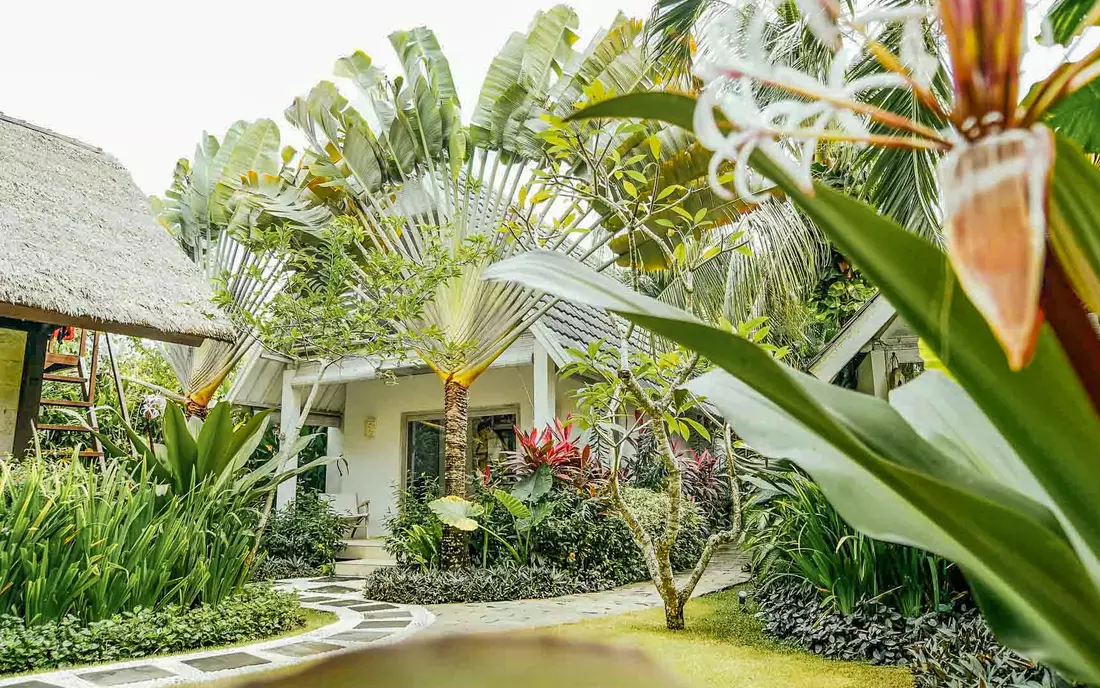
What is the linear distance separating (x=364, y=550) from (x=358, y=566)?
0.73 m

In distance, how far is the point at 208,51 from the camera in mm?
13422

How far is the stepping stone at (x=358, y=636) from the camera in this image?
5.38 m

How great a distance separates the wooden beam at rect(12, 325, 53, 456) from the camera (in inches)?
304

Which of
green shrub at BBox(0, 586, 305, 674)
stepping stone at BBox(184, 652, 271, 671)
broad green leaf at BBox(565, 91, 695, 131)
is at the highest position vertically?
broad green leaf at BBox(565, 91, 695, 131)

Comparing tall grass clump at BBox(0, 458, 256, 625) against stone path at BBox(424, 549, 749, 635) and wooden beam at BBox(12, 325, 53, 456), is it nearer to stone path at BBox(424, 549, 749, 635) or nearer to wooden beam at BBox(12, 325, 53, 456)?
stone path at BBox(424, 549, 749, 635)

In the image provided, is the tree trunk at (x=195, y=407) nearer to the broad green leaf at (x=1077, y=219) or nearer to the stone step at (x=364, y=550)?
the stone step at (x=364, y=550)

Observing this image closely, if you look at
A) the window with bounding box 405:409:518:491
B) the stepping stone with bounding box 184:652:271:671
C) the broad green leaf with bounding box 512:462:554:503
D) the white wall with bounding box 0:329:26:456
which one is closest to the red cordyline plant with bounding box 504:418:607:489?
the broad green leaf with bounding box 512:462:554:503

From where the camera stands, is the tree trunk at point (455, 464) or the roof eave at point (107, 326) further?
the tree trunk at point (455, 464)

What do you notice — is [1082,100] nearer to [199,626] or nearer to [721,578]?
[199,626]

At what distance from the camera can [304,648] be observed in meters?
5.08

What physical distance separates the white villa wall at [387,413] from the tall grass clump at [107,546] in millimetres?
6136

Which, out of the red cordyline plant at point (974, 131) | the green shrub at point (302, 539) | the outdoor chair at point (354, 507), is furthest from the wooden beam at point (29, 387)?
the red cordyline plant at point (974, 131)

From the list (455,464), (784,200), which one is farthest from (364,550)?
(784,200)

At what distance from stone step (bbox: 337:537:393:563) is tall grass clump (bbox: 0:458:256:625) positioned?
16.4 ft
